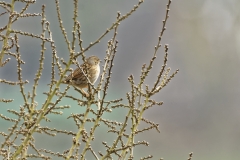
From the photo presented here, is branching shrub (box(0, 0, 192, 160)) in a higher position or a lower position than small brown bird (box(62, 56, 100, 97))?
lower

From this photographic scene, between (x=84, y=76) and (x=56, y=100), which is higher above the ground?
(x=84, y=76)

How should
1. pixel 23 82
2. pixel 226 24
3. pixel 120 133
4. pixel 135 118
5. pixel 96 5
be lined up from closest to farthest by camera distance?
pixel 23 82 < pixel 120 133 < pixel 135 118 < pixel 226 24 < pixel 96 5

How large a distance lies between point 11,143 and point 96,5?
7787 centimetres

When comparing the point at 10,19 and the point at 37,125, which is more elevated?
the point at 10,19

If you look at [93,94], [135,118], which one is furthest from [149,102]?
[93,94]

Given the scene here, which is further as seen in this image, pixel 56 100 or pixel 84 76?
pixel 84 76

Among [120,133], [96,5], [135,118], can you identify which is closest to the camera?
[120,133]

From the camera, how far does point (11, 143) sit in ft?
17.3

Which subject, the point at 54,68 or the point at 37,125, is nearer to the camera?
the point at 37,125

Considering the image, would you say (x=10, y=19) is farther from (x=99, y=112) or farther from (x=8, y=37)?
(x=99, y=112)

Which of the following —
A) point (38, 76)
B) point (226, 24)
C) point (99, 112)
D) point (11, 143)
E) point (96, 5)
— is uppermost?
point (96, 5)

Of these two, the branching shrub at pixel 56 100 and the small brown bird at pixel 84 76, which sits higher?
the small brown bird at pixel 84 76

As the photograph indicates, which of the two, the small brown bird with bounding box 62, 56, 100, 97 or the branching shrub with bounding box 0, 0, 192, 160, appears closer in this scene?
the branching shrub with bounding box 0, 0, 192, 160

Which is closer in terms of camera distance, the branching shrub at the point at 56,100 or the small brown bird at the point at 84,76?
the branching shrub at the point at 56,100
